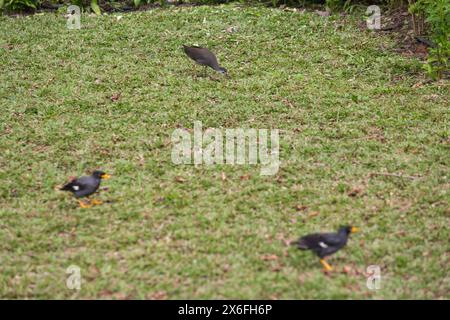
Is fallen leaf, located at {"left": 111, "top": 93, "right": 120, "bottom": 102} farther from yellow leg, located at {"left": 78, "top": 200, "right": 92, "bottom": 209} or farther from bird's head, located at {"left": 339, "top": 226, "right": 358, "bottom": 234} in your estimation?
bird's head, located at {"left": 339, "top": 226, "right": 358, "bottom": 234}

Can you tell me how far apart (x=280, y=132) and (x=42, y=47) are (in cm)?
460

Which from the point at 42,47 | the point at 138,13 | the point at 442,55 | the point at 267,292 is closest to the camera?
the point at 267,292

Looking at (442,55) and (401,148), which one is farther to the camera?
(442,55)

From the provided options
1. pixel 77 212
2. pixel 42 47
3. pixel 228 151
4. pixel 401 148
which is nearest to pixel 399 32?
pixel 401 148

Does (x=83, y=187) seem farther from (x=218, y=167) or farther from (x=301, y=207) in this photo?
(x=301, y=207)

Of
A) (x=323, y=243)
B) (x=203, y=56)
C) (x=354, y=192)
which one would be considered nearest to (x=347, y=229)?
(x=323, y=243)

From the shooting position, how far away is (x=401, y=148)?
6.73 metres

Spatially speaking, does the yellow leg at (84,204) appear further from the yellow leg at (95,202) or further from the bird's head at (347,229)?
the bird's head at (347,229)

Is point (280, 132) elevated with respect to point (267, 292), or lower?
elevated

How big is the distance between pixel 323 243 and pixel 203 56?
413 cm

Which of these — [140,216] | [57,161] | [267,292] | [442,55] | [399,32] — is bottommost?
[267,292]

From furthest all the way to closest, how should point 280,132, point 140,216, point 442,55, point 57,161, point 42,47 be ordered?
point 42,47
point 442,55
point 280,132
point 57,161
point 140,216

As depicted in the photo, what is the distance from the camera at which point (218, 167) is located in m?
6.43

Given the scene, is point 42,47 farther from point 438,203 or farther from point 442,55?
point 438,203
